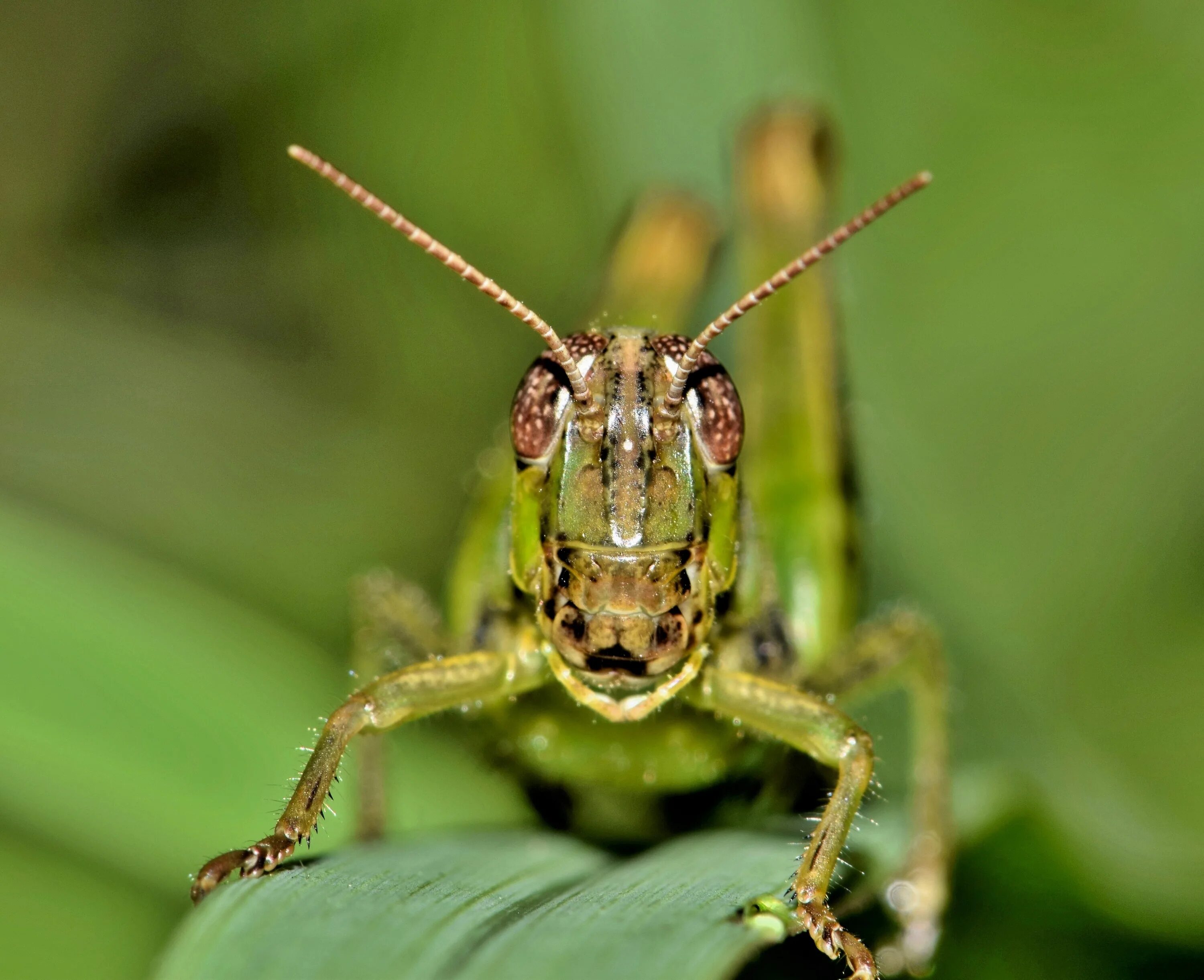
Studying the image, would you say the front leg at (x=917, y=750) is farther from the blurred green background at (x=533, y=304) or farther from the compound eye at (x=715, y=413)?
the compound eye at (x=715, y=413)

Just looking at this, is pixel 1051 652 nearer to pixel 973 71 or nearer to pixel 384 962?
pixel 973 71

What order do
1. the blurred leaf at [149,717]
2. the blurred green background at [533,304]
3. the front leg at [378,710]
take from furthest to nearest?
the blurred green background at [533,304] → the blurred leaf at [149,717] → the front leg at [378,710]

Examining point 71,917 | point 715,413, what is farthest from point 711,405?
point 71,917

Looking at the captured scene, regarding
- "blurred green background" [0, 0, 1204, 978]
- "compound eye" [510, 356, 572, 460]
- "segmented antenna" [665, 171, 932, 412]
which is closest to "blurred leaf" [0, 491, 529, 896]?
"blurred green background" [0, 0, 1204, 978]

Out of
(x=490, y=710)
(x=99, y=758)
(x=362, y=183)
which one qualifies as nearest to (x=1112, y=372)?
(x=490, y=710)

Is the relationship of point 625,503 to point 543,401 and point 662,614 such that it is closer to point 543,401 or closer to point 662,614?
Answer: point 662,614

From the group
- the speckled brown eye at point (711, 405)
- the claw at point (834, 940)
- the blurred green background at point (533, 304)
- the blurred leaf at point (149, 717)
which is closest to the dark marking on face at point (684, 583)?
the speckled brown eye at point (711, 405)
